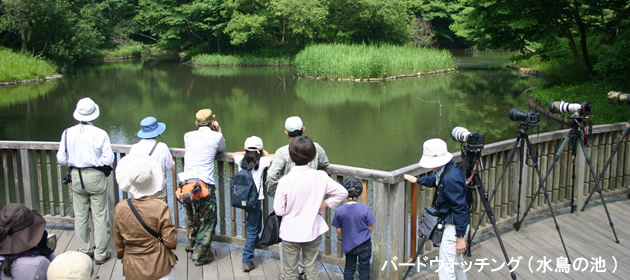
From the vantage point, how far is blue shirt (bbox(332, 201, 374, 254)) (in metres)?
3.64

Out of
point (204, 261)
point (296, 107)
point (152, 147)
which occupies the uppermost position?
point (152, 147)

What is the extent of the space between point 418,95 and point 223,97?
25.3 feet

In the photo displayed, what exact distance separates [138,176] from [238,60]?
36.5 metres

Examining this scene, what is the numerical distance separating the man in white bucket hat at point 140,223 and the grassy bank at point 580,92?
10.3m

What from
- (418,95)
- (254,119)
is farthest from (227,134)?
(418,95)

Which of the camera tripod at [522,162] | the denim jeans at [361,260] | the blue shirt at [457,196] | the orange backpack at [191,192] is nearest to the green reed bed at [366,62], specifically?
the camera tripod at [522,162]

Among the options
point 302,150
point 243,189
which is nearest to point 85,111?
point 243,189

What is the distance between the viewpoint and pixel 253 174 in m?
4.16

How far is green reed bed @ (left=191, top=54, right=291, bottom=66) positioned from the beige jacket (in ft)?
116

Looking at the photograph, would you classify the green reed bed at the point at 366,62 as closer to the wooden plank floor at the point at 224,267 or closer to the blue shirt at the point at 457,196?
the wooden plank floor at the point at 224,267

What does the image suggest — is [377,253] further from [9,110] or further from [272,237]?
[9,110]

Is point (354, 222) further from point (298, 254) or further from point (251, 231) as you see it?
point (251, 231)

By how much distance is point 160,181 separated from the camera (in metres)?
3.14

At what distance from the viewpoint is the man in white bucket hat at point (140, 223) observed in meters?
3.02
